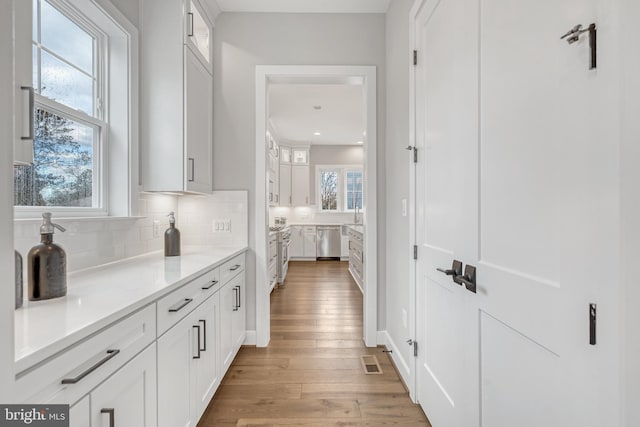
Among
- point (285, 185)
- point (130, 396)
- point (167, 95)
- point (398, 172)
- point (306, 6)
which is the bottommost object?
point (130, 396)

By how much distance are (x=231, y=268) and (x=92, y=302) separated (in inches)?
48.4

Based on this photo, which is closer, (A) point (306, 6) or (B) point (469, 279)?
(B) point (469, 279)

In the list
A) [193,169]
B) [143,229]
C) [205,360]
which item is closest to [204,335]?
[205,360]

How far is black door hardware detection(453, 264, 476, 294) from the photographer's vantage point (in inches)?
48.2

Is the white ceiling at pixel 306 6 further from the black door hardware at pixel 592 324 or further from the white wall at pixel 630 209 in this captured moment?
the black door hardware at pixel 592 324

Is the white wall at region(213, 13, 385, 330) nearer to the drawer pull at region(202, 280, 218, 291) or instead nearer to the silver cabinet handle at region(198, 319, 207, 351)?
the drawer pull at region(202, 280, 218, 291)

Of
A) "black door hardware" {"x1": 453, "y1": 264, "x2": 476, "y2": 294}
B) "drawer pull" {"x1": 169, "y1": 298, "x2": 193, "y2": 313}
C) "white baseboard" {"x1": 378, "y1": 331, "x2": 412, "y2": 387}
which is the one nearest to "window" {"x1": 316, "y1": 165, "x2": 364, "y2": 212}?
"white baseboard" {"x1": 378, "y1": 331, "x2": 412, "y2": 387}

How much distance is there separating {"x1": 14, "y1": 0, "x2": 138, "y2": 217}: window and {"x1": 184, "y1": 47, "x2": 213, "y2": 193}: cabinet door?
0.32 m

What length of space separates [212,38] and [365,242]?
2194mm

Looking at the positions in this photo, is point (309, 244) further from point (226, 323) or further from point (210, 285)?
point (210, 285)

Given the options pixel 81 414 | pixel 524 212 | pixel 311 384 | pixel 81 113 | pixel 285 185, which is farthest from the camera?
pixel 285 185

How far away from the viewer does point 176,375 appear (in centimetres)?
136

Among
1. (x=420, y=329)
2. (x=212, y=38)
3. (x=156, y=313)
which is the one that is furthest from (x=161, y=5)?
(x=420, y=329)

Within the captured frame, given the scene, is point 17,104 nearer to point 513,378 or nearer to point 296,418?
point 513,378
